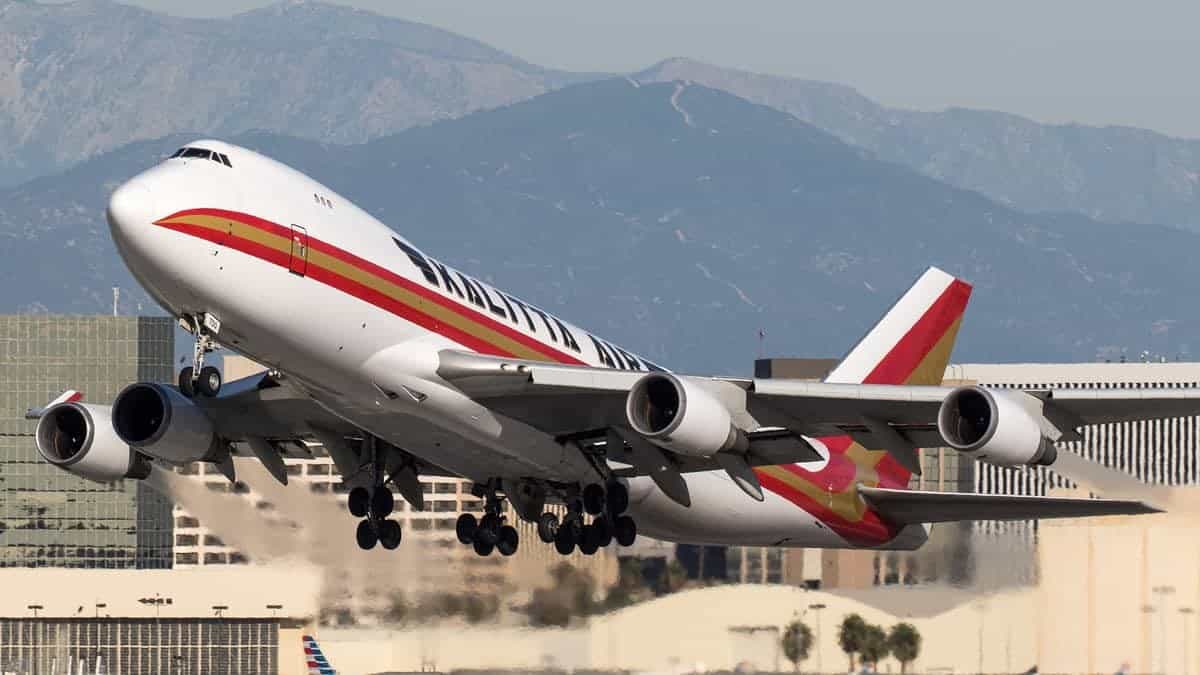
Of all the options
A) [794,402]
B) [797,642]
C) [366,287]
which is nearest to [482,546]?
[797,642]

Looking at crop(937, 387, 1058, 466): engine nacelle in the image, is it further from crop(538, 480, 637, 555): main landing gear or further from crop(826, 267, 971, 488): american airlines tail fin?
crop(826, 267, 971, 488): american airlines tail fin

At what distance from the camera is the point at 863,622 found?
4394 cm

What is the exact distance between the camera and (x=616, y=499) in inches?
1550

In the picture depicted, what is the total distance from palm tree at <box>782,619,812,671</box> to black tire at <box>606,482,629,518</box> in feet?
20.3

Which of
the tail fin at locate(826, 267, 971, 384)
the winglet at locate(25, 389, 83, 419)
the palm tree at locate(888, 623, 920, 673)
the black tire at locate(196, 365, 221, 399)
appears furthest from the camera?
the tail fin at locate(826, 267, 971, 384)

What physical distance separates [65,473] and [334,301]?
79.6 metres

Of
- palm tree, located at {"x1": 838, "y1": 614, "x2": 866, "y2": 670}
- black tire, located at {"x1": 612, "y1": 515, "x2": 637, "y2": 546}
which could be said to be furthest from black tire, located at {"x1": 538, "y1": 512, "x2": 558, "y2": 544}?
palm tree, located at {"x1": 838, "y1": 614, "x2": 866, "y2": 670}

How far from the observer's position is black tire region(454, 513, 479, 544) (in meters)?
41.9

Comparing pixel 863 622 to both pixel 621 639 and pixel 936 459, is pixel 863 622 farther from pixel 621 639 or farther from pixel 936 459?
pixel 936 459

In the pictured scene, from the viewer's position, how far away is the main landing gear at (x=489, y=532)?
41.9 metres

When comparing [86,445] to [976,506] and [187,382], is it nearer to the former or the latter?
[187,382]

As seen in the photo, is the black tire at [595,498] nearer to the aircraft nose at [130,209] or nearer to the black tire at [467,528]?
the black tire at [467,528]

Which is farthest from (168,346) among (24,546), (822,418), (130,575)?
(822,418)

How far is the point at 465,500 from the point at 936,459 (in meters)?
95.3
